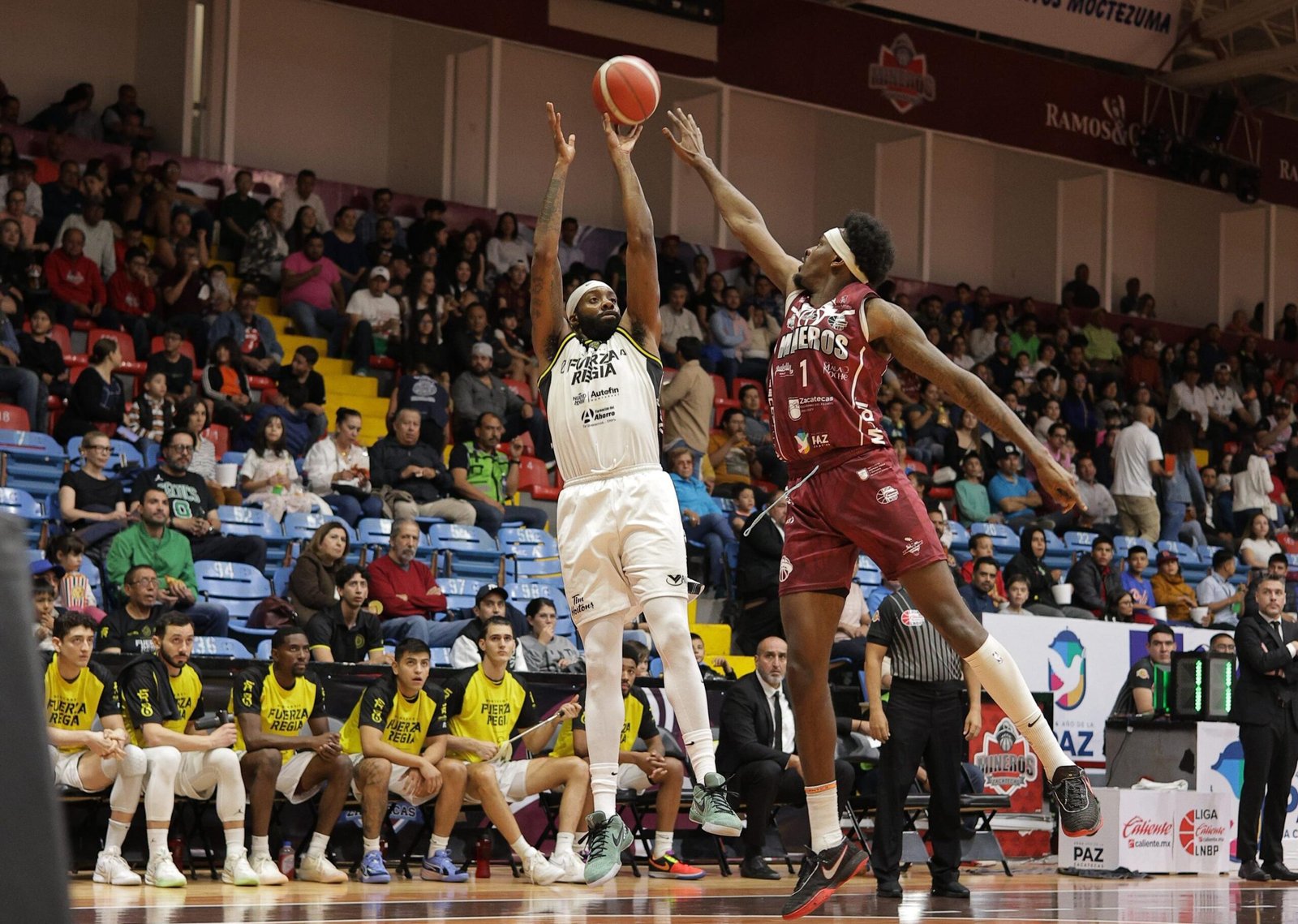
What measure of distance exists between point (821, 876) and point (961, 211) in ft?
69.8

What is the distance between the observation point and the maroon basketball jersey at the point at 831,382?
5.49 meters

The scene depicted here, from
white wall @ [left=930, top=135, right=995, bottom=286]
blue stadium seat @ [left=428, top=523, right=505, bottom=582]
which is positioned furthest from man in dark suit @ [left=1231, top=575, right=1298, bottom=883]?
white wall @ [left=930, top=135, right=995, bottom=286]

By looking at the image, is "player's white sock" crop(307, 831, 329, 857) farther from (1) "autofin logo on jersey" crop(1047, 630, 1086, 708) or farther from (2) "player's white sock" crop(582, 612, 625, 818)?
(1) "autofin logo on jersey" crop(1047, 630, 1086, 708)

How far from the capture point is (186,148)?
59.8 feet

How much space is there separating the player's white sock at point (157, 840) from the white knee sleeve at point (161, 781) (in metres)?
0.07

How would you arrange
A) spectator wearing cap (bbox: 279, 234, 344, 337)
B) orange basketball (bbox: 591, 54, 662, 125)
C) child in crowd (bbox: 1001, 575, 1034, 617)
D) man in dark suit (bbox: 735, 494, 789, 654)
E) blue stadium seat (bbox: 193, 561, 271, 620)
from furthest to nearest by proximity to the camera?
spectator wearing cap (bbox: 279, 234, 344, 337) → child in crowd (bbox: 1001, 575, 1034, 617) → man in dark suit (bbox: 735, 494, 789, 654) → blue stadium seat (bbox: 193, 561, 271, 620) → orange basketball (bbox: 591, 54, 662, 125)

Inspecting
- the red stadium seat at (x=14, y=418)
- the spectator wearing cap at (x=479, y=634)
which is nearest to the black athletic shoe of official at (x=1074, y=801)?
the spectator wearing cap at (x=479, y=634)

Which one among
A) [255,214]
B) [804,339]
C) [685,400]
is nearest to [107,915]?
[804,339]

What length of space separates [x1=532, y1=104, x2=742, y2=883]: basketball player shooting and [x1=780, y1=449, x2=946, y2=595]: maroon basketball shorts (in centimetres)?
63

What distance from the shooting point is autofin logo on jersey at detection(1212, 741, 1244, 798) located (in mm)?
12414

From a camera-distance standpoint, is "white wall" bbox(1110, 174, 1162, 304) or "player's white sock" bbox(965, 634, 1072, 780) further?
"white wall" bbox(1110, 174, 1162, 304)

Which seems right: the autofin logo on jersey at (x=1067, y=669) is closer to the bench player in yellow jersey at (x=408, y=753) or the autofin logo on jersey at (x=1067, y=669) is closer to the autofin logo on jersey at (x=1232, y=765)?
the autofin logo on jersey at (x=1232, y=765)

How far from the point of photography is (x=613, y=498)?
6055 mm

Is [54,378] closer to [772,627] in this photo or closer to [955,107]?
[772,627]
